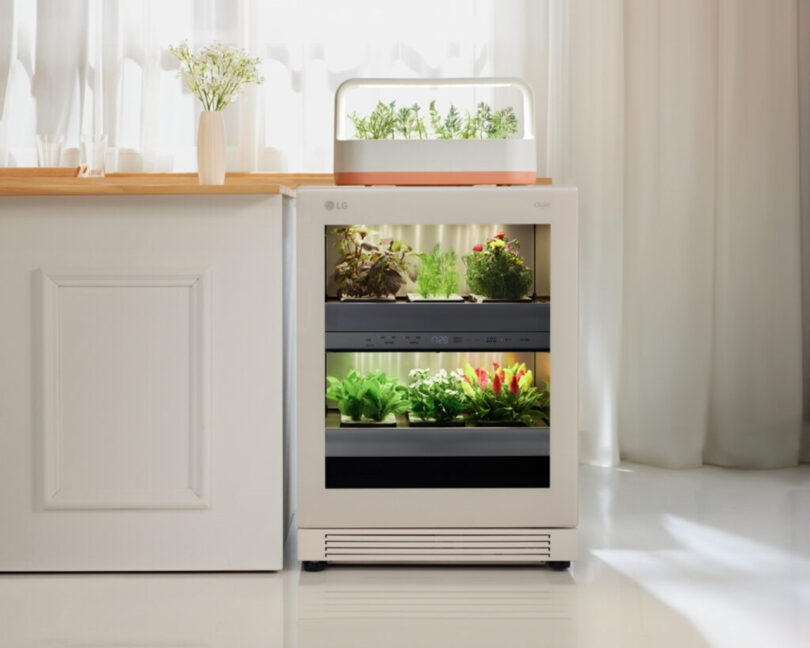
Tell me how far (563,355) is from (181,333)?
0.93 metres

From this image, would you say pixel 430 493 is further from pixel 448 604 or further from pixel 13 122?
pixel 13 122

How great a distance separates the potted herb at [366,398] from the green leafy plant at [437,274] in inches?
9.5

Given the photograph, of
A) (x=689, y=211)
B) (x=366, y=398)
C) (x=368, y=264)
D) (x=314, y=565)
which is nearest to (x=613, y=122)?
(x=689, y=211)

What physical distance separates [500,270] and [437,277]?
6.2 inches

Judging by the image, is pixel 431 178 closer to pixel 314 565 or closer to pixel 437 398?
pixel 437 398

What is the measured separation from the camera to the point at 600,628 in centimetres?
201

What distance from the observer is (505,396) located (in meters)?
2.43

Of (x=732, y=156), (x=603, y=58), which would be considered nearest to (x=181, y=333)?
(x=603, y=58)

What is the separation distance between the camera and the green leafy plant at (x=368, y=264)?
2371 millimetres

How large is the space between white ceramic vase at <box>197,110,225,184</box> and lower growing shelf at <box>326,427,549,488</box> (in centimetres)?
83

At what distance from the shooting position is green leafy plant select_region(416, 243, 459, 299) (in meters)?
2.41

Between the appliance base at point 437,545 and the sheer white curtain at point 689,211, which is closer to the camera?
the appliance base at point 437,545

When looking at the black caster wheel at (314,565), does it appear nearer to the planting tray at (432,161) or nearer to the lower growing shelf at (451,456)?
the lower growing shelf at (451,456)

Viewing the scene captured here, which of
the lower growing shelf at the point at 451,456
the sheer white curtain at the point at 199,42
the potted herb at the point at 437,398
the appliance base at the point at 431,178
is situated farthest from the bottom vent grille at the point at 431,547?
the sheer white curtain at the point at 199,42
